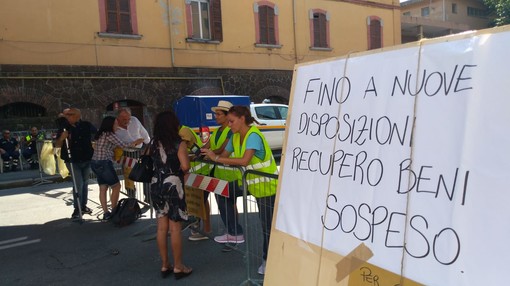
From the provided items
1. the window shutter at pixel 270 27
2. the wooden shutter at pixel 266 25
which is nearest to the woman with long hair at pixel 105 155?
the wooden shutter at pixel 266 25

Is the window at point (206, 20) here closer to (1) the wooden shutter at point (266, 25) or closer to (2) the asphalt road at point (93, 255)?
(1) the wooden shutter at point (266, 25)

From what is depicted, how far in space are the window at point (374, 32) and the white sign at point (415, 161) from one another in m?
20.9

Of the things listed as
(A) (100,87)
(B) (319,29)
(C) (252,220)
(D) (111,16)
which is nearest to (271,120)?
(A) (100,87)

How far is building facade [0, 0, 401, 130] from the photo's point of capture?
13570 millimetres

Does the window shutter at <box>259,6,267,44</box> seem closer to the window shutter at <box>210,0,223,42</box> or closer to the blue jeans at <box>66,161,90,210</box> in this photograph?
the window shutter at <box>210,0,223,42</box>

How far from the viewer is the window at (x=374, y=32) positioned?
72.6ft

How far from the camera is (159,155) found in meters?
4.01

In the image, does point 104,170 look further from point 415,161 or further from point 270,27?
point 270,27

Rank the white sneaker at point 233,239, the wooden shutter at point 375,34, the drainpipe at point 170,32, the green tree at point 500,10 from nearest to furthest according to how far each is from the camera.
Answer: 1. the white sneaker at point 233,239
2. the drainpipe at point 170,32
3. the wooden shutter at point 375,34
4. the green tree at point 500,10

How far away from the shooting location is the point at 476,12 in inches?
1565

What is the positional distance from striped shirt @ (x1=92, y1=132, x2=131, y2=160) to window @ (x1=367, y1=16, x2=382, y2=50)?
18394 mm

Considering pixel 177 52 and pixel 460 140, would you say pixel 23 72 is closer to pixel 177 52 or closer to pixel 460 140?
pixel 177 52

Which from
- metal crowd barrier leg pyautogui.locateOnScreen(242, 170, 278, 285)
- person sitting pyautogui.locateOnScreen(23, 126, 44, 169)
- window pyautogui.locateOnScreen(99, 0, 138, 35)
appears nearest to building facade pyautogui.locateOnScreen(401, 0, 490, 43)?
window pyautogui.locateOnScreen(99, 0, 138, 35)

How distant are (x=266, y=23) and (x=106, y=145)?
45.4 feet
